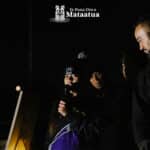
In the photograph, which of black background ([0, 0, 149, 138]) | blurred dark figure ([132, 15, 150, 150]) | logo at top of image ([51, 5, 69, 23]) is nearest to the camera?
blurred dark figure ([132, 15, 150, 150])

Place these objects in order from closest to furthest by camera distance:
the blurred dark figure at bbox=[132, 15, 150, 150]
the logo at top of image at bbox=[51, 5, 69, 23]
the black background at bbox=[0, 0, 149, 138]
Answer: the blurred dark figure at bbox=[132, 15, 150, 150] → the black background at bbox=[0, 0, 149, 138] → the logo at top of image at bbox=[51, 5, 69, 23]

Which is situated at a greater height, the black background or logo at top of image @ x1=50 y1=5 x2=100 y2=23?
logo at top of image @ x1=50 y1=5 x2=100 y2=23

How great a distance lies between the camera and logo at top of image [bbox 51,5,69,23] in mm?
9938

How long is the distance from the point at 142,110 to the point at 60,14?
7.90 meters

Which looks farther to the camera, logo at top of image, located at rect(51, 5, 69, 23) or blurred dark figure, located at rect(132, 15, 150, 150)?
logo at top of image, located at rect(51, 5, 69, 23)

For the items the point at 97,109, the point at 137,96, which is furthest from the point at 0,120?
the point at 137,96

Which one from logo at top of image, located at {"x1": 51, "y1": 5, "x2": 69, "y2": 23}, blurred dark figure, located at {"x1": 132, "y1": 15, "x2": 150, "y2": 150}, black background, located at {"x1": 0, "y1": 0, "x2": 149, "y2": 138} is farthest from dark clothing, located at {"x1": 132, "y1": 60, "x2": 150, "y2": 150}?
logo at top of image, located at {"x1": 51, "y1": 5, "x2": 69, "y2": 23}

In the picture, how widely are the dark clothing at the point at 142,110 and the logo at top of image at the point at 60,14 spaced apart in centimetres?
773

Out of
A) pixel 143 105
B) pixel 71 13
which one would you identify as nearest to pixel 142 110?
pixel 143 105

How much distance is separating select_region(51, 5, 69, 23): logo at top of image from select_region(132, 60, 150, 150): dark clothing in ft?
25.4

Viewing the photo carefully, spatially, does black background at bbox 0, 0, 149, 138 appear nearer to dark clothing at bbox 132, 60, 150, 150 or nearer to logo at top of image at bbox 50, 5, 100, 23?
logo at top of image at bbox 50, 5, 100, 23

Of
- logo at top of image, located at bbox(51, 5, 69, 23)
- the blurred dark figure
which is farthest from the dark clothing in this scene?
logo at top of image, located at bbox(51, 5, 69, 23)

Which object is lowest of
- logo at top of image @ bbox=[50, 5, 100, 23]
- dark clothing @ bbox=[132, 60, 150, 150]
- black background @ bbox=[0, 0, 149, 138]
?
dark clothing @ bbox=[132, 60, 150, 150]

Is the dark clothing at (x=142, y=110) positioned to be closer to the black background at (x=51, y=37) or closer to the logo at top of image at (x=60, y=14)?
the black background at (x=51, y=37)
